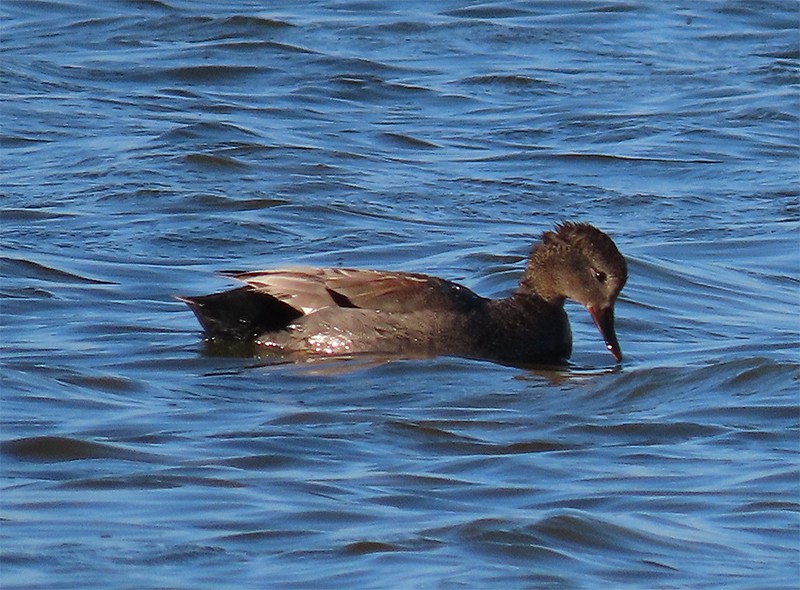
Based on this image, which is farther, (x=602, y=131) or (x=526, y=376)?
(x=602, y=131)

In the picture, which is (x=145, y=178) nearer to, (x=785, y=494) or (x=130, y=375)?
(x=130, y=375)

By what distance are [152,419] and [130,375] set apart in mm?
947

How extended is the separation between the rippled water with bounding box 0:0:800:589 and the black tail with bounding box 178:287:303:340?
0.14m

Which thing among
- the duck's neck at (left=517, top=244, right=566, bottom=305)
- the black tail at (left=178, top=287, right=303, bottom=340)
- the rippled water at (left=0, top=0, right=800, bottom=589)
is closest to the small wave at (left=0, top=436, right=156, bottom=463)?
the rippled water at (left=0, top=0, right=800, bottom=589)

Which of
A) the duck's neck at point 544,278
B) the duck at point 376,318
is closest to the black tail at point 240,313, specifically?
the duck at point 376,318

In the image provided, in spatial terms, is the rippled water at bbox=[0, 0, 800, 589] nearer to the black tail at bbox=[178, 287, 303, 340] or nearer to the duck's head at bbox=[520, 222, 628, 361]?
the black tail at bbox=[178, 287, 303, 340]

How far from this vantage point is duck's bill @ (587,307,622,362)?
1028 centimetres

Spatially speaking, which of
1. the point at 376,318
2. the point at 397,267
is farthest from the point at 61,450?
the point at 397,267

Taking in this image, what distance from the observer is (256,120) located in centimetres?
1623

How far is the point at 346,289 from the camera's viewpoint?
1023cm

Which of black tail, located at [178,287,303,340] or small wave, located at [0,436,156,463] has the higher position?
small wave, located at [0,436,156,463]

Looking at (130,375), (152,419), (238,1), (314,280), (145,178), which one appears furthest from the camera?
(238,1)

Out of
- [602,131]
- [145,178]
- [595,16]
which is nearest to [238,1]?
[595,16]

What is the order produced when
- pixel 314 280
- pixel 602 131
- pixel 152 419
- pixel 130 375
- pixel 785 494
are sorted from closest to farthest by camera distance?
pixel 785 494, pixel 152 419, pixel 130 375, pixel 314 280, pixel 602 131
